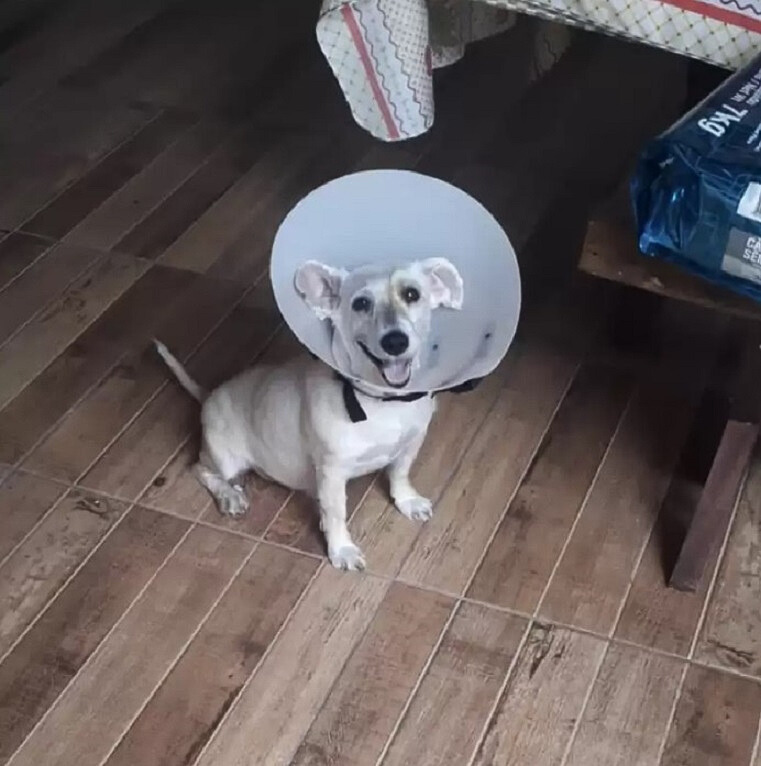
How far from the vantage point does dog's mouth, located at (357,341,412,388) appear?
1.37 metres

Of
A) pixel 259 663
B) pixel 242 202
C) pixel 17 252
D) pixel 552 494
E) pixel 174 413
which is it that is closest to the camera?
pixel 259 663

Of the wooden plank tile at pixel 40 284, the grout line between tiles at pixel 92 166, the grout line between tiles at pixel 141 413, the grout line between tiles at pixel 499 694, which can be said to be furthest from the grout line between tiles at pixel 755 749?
the grout line between tiles at pixel 92 166

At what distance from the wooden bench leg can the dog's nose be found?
39 centimetres

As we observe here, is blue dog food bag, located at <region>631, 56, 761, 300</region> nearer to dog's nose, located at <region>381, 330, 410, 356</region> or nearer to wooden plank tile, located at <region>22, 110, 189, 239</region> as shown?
dog's nose, located at <region>381, 330, 410, 356</region>

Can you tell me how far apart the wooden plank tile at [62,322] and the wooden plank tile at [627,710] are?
0.95m

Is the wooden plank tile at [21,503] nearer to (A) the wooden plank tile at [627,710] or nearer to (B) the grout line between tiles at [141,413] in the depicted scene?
(B) the grout line between tiles at [141,413]

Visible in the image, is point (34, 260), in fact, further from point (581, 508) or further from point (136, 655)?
point (581, 508)

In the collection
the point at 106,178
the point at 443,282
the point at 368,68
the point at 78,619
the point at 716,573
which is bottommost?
the point at 716,573

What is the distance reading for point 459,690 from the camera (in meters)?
1.41

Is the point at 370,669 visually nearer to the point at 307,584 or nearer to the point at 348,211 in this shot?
the point at 307,584

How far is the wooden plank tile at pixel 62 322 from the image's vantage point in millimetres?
1904

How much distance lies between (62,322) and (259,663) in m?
0.78

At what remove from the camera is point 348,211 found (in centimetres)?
144

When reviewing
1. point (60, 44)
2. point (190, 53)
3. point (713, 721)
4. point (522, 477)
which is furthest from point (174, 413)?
point (60, 44)
